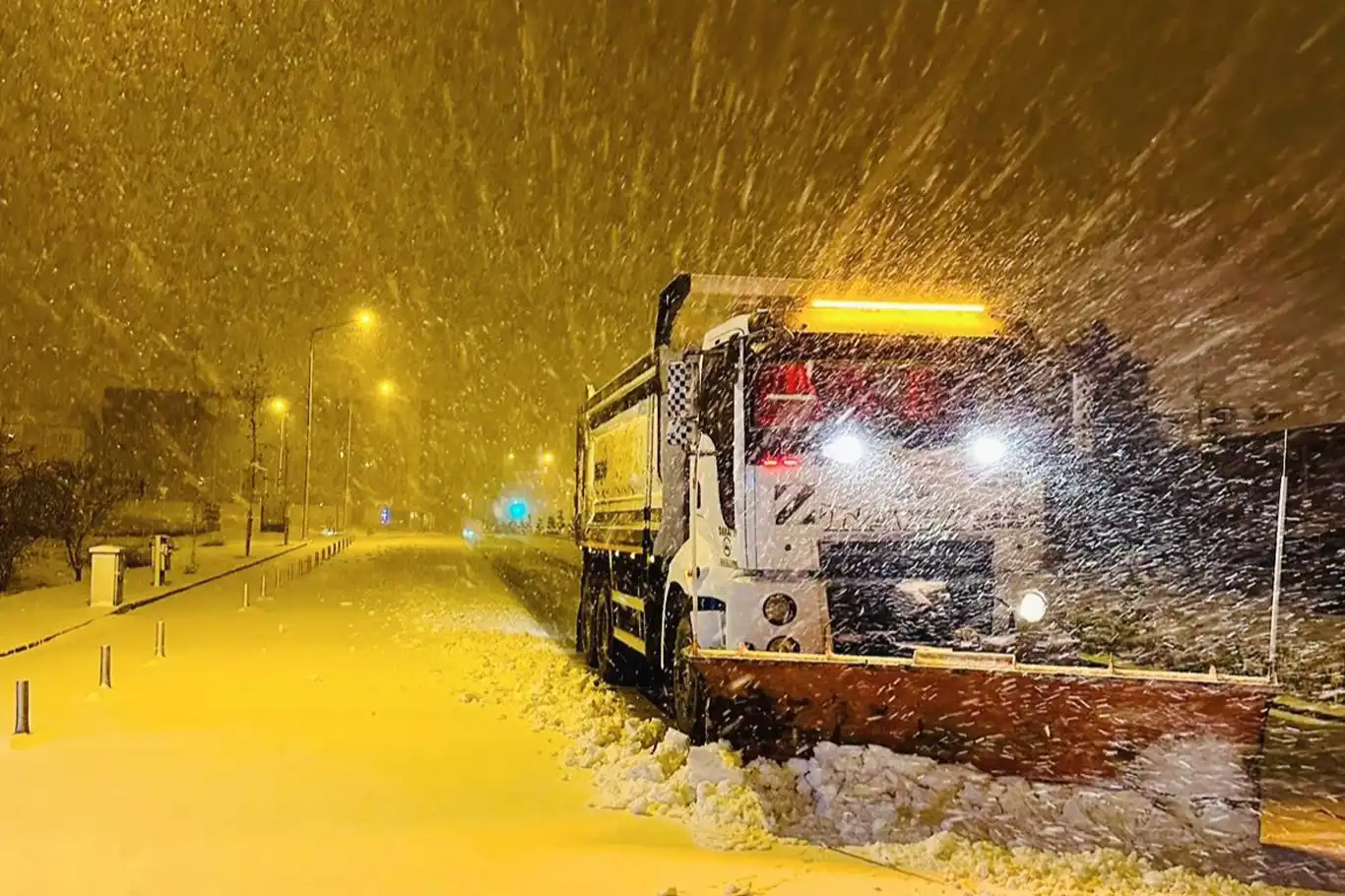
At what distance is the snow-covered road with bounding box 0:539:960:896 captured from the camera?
5.73 meters

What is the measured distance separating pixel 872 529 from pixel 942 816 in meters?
2.11

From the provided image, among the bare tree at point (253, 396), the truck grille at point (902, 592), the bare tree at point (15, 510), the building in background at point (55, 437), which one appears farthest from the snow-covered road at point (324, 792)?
the building in background at point (55, 437)

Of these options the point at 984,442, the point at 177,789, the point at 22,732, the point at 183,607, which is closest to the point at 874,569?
the point at 984,442

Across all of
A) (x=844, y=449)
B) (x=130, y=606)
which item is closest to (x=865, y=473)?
(x=844, y=449)

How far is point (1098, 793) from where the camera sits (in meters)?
7.14

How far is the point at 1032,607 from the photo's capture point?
8.08 meters

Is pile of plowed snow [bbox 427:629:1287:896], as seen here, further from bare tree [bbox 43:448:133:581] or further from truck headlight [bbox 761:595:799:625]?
bare tree [bbox 43:448:133:581]

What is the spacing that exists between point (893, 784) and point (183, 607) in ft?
56.6

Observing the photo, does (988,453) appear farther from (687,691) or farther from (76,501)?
(76,501)

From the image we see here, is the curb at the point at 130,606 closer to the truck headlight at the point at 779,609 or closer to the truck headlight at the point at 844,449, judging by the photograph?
the truck headlight at the point at 779,609

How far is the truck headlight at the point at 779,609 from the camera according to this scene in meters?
8.12

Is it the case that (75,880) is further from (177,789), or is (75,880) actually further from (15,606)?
(15,606)

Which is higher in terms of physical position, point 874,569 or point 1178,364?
point 1178,364

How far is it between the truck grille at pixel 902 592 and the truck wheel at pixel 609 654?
5.32 meters
